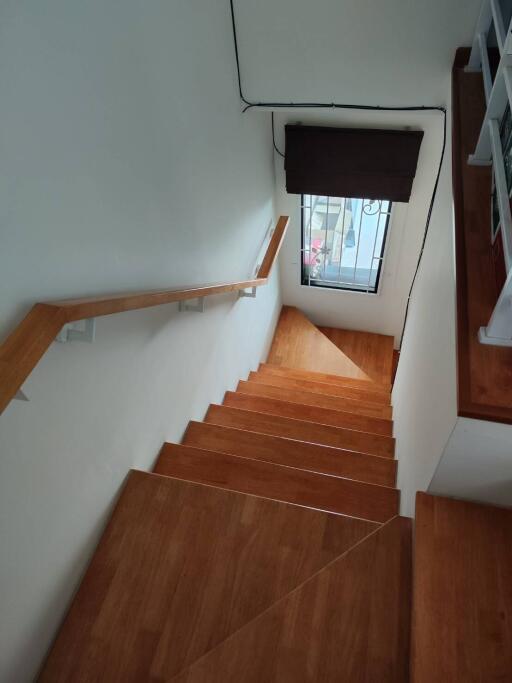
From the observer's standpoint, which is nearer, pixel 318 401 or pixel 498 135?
pixel 498 135

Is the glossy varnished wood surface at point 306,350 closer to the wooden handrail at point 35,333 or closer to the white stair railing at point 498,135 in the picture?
the white stair railing at point 498,135

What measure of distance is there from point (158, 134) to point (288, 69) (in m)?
1.41

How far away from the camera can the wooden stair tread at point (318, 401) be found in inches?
125

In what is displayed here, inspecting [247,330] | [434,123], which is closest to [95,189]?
[247,330]

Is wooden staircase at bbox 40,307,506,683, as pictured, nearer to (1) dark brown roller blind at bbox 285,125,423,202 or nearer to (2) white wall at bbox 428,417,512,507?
(2) white wall at bbox 428,417,512,507

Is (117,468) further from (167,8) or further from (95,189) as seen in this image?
(167,8)

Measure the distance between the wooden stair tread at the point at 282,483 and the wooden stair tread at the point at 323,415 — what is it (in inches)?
39.0

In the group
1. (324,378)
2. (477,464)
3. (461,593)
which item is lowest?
(324,378)

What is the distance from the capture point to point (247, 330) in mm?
4012

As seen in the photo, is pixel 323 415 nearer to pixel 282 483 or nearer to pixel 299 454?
pixel 299 454

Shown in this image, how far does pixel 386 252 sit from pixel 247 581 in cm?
371

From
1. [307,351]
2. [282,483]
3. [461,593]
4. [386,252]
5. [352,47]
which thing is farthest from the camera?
[307,351]

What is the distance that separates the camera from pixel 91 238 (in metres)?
1.50

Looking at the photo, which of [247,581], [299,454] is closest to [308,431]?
[299,454]
